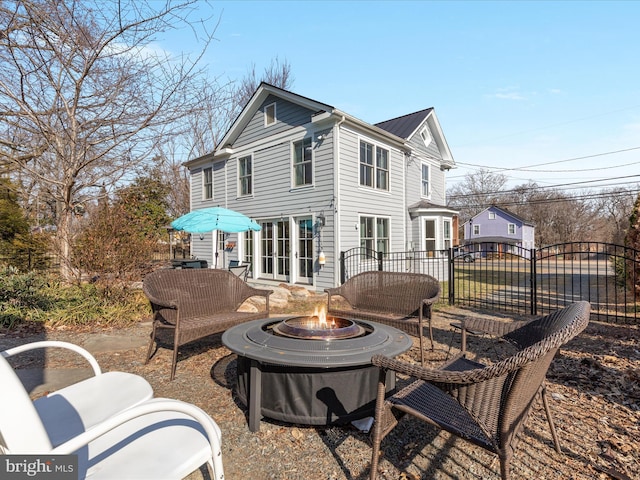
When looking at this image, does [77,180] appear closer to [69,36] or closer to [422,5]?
[69,36]

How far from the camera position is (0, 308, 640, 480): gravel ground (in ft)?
6.89

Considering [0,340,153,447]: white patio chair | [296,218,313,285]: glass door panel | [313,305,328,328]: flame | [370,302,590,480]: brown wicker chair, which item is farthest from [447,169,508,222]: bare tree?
[0,340,153,447]: white patio chair

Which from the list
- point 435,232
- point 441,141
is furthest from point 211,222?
point 441,141

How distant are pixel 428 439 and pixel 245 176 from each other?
11.6m

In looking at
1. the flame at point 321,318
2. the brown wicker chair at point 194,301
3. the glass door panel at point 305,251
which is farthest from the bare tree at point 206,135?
the flame at point 321,318

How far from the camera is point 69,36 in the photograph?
5547 mm

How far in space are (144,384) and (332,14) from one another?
864 centimetres

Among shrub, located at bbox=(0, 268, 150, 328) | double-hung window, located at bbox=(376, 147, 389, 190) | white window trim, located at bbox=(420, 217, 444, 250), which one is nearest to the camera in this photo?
shrub, located at bbox=(0, 268, 150, 328)

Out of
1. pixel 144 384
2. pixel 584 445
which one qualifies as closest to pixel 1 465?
pixel 144 384

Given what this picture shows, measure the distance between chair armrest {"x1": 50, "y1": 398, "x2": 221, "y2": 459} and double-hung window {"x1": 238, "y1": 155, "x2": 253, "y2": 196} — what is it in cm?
1163

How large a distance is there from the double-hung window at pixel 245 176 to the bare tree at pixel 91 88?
5.27 m

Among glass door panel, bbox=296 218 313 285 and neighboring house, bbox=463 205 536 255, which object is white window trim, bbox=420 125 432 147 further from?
neighboring house, bbox=463 205 536 255

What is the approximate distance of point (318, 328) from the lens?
290cm

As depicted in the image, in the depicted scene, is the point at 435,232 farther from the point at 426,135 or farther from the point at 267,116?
the point at 267,116
